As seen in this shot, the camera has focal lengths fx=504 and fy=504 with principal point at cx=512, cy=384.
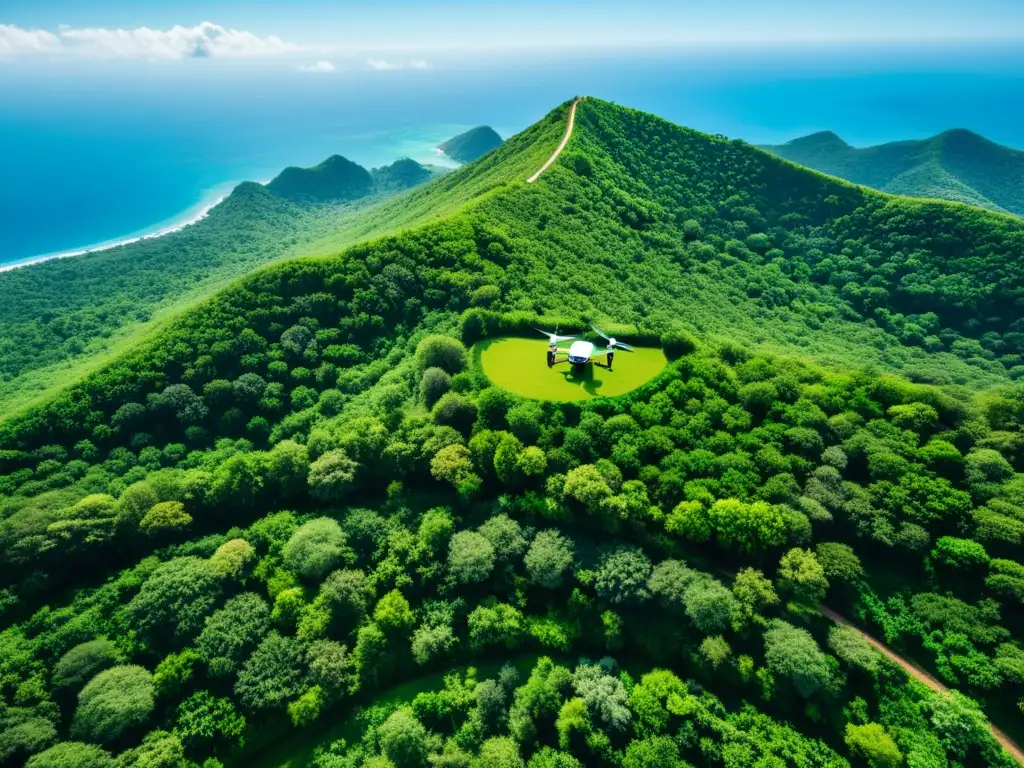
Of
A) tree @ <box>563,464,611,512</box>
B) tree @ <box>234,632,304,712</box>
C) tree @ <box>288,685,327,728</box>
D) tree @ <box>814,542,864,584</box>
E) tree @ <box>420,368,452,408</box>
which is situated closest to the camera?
tree @ <box>288,685,327,728</box>

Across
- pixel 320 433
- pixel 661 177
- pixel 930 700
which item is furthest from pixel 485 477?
pixel 661 177

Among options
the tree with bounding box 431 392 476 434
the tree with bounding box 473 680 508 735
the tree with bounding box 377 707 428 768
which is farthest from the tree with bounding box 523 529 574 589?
the tree with bounding box 431 392 476 434

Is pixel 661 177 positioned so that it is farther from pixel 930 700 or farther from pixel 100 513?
pixel 100 513

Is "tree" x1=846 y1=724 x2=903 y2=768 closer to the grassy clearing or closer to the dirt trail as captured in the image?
the dirt trail

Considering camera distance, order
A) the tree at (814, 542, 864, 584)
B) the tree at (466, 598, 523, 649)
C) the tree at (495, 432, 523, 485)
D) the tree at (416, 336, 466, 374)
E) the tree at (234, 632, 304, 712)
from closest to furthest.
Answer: the tree at (234, 632, 304, 712), the tree at (814, 542, 864, 584), the tree at (466, 598, 523, 649), the tree at (495, 432, 523, 485), the tree at (416, 336, 466, 374)

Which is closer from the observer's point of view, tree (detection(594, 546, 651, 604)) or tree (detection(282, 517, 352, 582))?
tree (detection(594, 546, 651, 604))

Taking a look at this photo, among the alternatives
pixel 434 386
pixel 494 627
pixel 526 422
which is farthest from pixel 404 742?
pixel 434 386

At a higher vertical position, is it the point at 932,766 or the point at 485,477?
the point at 485,477
